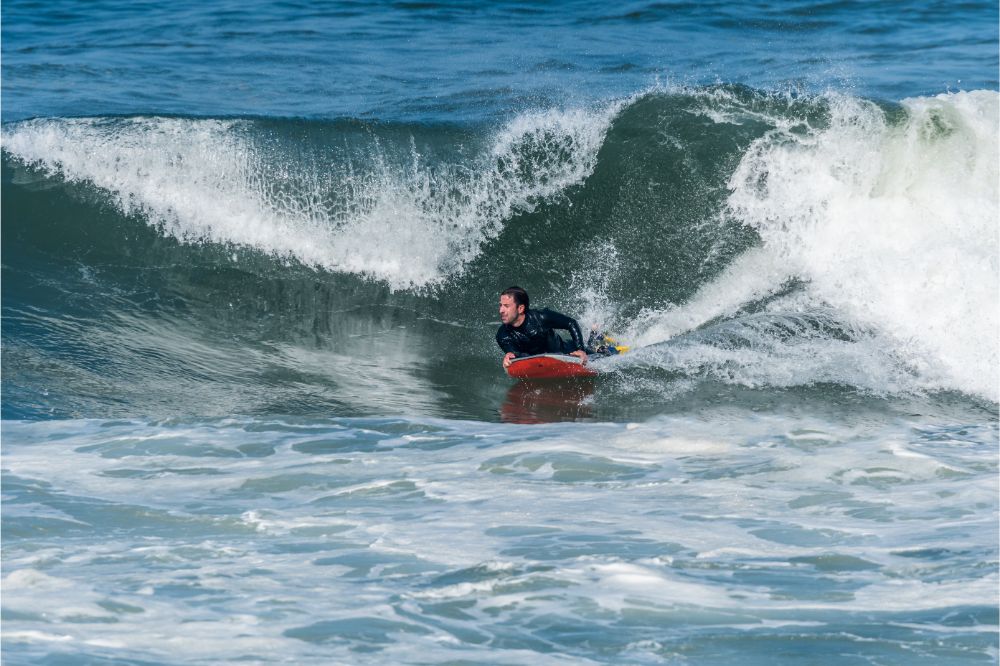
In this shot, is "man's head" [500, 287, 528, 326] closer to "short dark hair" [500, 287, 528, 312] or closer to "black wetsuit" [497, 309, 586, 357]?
"short dark hair" [500, 287, 528, 312]

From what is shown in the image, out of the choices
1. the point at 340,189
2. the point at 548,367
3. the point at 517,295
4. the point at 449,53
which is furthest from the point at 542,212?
the point at 449,53

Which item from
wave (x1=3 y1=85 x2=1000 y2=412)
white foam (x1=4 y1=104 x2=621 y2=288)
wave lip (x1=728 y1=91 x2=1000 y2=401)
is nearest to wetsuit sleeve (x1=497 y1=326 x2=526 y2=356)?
wave (x1=3 y1=85 x2=1000 y2=412)

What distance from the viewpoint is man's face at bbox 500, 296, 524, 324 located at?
9273 millimetres

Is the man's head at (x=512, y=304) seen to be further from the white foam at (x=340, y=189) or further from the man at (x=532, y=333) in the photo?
the white foam at (x=340, y=189)

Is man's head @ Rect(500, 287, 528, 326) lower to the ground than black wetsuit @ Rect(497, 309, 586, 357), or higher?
higher

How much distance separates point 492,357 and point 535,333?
113 centimetres

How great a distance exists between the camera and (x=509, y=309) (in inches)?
366

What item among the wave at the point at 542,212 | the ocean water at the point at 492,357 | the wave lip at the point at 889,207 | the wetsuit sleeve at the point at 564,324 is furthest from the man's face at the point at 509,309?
the wave lip at the point at 889,207

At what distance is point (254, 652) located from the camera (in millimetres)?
4547

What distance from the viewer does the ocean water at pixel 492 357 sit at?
496 centimetres

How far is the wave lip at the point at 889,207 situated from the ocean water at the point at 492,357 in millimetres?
40

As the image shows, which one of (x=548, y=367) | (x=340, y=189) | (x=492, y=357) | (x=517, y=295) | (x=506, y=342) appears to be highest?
(x=340, y=189)

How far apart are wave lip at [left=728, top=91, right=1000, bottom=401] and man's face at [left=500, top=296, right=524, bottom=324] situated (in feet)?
10.9

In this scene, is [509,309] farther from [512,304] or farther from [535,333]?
[535,333]
